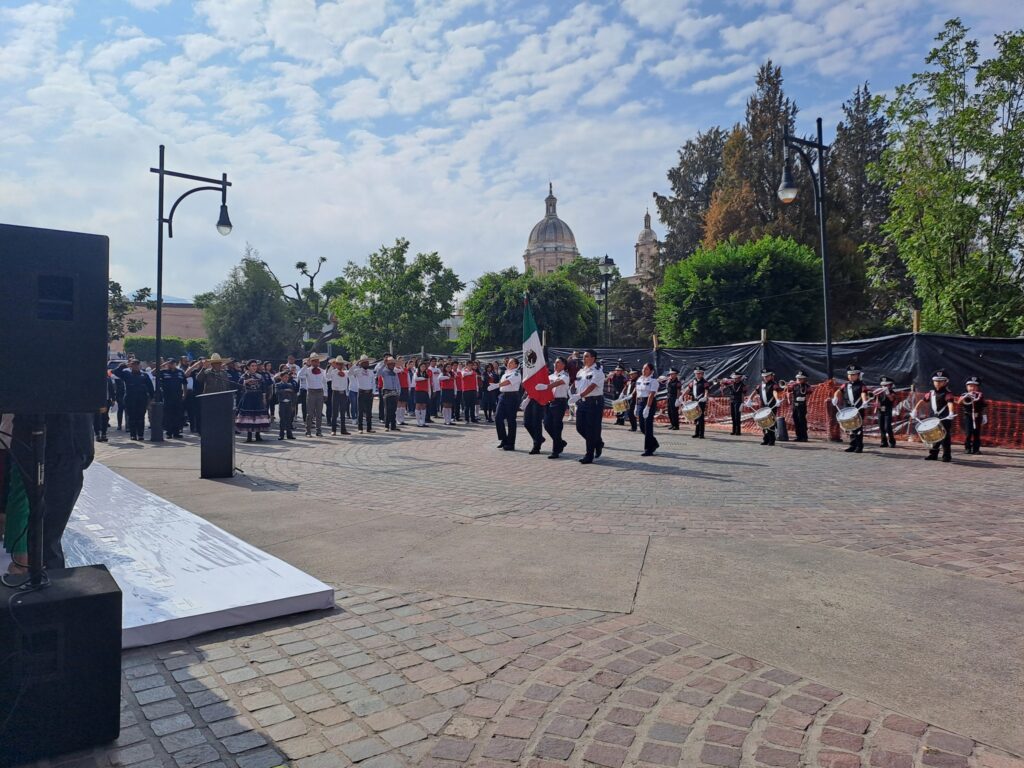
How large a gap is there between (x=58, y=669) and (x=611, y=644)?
8.96ft

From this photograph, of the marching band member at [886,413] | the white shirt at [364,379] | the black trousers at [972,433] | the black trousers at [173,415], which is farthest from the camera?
the white shirt at [364,379]

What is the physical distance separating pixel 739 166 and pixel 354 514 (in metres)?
44.8

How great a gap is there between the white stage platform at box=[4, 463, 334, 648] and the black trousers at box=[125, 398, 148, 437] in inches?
443

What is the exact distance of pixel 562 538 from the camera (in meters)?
6.48

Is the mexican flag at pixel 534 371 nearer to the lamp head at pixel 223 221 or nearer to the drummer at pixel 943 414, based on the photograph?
the drummer at pixel 943 414

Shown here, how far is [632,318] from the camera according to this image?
179ft

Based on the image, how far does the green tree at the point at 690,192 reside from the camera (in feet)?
177

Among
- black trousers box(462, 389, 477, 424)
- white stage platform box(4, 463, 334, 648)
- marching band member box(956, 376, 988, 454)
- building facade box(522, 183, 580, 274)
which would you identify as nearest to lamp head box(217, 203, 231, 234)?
black trousers box(462, 389, 477, 424)

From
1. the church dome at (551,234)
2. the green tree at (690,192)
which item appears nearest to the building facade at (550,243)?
the church dome at (551,234)

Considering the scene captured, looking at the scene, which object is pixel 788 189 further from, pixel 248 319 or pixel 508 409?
pixel 248 319

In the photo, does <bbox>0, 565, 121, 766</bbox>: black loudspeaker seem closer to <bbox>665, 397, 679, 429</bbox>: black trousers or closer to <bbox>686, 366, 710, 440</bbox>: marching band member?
<bbox>686, 366, 710, 440</bbox>: marching band member

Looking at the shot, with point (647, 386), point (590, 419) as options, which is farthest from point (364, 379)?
point (590, 419)

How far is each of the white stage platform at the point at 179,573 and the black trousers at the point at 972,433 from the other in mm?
13180

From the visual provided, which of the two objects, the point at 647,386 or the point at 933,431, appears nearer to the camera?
the point at 933,431
